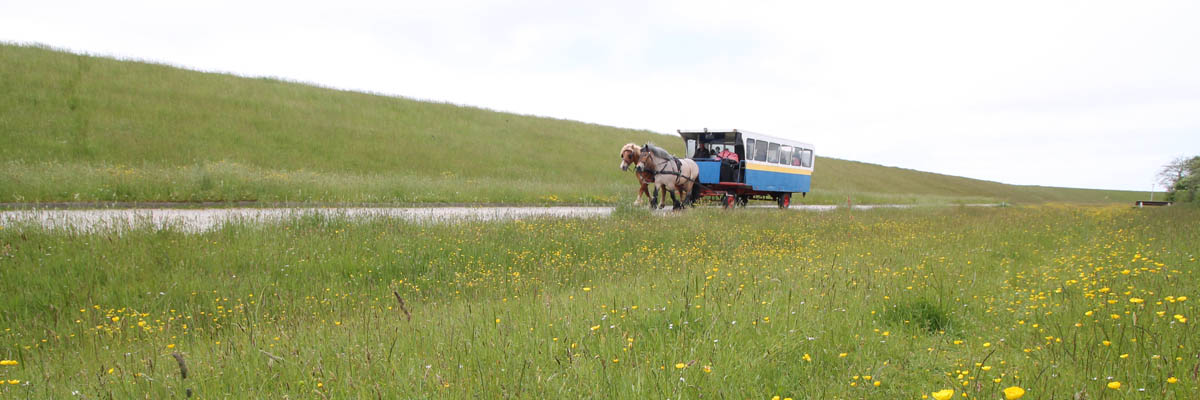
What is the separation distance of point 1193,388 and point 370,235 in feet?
29.7

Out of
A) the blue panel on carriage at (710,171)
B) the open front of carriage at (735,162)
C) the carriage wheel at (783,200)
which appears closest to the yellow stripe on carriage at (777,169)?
the open front of carriage at (735,162)

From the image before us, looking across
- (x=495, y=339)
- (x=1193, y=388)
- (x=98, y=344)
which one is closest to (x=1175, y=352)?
(x=1193, y=388)

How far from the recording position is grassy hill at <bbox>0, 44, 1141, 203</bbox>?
1686 centimetres

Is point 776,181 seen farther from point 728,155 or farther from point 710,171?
point 710,171

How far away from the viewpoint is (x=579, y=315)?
14.1ft

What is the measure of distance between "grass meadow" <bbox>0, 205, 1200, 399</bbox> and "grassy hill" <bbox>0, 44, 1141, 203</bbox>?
7.33 meters

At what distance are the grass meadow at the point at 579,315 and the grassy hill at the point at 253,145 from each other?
7325 millimetres

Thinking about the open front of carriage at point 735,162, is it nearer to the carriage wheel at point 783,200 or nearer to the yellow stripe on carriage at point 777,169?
the yellow stripe on carriage at point 777,169

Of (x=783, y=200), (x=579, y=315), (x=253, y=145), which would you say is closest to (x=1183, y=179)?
(x=783, y=200)

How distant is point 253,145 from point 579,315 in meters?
30.0

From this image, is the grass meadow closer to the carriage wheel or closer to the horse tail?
the horse tail

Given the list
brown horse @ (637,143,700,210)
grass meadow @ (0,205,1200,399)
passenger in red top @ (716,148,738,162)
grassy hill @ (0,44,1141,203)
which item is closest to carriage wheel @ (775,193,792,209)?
passenger in red top @ (716,148,738,162)

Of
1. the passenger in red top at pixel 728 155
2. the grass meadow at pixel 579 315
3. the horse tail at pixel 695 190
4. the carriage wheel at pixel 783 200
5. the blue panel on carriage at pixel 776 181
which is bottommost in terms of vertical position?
the grass meadow at pixel 579 315

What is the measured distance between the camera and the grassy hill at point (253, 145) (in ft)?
55.3
